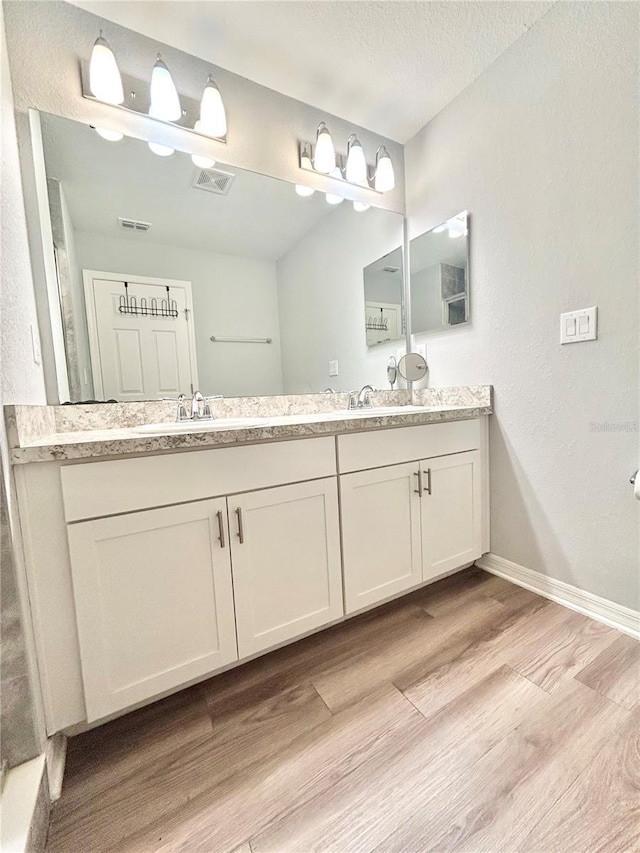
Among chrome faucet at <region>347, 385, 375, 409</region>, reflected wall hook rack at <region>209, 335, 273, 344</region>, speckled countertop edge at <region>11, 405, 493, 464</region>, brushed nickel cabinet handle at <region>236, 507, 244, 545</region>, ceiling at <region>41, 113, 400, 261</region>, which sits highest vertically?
ceiling at <region>41, 113, 400, 261</region>

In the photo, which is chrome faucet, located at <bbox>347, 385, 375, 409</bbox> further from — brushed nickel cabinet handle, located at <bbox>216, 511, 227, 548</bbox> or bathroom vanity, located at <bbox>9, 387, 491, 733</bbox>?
brushed nickel cabinet handle, located at <bbox>216, 511, 227, 548</bbox>

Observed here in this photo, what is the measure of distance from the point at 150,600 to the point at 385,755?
709 millimetres

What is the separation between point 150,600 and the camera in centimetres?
92

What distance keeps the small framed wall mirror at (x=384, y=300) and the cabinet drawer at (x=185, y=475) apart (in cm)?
102

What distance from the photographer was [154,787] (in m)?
0.82

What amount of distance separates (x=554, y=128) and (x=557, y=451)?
1.21m

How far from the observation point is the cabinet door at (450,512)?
1.45 meters

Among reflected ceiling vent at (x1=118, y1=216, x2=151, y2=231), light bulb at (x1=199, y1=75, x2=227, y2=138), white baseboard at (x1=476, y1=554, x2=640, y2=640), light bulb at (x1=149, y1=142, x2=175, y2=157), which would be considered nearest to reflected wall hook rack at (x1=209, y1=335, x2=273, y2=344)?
reflected ceiling vent at (x1=118, y1=216, x2=151, y2=231)

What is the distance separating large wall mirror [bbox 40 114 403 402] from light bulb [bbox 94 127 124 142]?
2cm

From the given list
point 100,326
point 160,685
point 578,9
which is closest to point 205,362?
point 100,326

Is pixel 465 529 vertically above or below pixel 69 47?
below

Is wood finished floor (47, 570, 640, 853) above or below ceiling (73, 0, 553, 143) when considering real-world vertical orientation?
below

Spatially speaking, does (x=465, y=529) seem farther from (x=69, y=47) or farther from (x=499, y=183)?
(x=69, y=47)

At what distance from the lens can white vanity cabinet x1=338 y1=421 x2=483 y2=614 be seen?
1.25m
